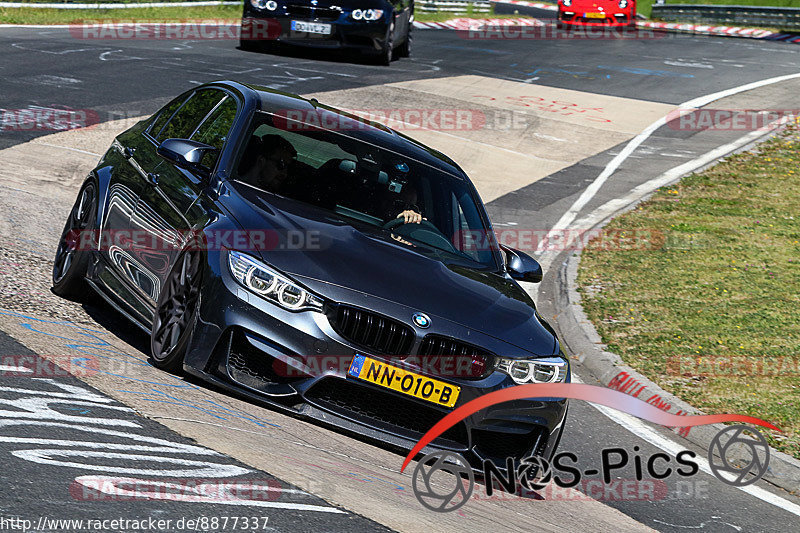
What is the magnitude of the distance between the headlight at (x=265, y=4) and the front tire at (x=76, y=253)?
1444 centimetres

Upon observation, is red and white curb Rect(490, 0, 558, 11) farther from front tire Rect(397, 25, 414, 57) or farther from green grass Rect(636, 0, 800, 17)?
front tire Rect(397, 25, 414, 57)

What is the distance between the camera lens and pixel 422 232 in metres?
6.64

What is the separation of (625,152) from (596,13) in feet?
58.8

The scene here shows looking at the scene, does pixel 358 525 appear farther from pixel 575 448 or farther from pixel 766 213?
pixel 766 213

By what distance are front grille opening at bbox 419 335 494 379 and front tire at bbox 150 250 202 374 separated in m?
1.22

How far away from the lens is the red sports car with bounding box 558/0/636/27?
34500mm

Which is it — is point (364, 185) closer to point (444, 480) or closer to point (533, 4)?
point (444, 480)

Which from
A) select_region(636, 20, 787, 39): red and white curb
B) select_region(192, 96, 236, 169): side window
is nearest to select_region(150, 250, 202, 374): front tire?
select_region(192, 96, 236, 169): side window

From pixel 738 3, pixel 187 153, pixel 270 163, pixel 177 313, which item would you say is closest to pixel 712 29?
pixel 738 3

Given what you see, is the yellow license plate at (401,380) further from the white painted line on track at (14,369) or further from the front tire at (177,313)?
the white painted line on track at (14,369)

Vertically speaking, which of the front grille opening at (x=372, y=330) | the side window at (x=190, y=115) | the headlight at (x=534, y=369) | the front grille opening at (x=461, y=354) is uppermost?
the side window at (x=190, y=115)

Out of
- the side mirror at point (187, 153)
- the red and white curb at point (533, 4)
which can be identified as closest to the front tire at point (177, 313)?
the side mirror at point (187, 153)

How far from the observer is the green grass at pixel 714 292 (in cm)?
832

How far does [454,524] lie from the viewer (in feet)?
15.8
